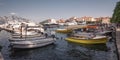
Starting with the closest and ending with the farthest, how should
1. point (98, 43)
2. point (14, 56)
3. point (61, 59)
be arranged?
point (61, 59) < point (14, 56) < point (98, 43)

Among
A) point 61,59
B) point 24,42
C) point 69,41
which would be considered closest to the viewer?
point 61,59

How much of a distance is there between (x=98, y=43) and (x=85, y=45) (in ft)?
9.47

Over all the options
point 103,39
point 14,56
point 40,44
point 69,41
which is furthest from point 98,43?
point 14,56

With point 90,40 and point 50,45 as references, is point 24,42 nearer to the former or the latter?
point 50,45

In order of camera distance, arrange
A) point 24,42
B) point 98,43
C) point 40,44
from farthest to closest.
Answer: point 98,43 → point 40,44 → point 24,42

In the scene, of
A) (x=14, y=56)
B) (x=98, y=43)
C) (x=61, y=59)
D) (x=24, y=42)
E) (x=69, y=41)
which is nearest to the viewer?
(x=61, y=59)

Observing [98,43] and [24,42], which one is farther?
[98,43]

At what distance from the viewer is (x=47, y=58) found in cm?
2853

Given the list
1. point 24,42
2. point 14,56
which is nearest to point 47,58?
point 14,56

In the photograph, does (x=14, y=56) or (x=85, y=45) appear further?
(x=85, y=45)

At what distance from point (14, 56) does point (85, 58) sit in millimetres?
11561

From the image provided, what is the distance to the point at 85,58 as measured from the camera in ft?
93.7

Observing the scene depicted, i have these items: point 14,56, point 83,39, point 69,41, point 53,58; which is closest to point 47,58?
point 53,58

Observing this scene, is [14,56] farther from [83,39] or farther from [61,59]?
[83,39]
